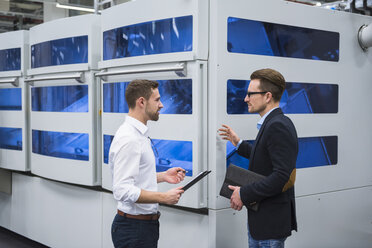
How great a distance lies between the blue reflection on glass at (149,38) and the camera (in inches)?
105

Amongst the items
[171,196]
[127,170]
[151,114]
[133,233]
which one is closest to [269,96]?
[151,114]

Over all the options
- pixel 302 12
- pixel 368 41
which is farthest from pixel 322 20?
pixel 368 41

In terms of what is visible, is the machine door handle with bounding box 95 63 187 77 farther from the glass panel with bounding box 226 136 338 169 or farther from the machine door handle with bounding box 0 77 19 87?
the machine door handle with bounding box 0 77 19 87

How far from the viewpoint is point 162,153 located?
282cm

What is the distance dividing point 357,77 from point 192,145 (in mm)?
1629

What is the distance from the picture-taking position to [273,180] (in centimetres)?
202

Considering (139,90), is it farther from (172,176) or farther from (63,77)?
(63,77)

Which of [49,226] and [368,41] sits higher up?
[368,41]

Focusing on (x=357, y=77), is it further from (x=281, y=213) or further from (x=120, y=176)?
(x=120, y=176)

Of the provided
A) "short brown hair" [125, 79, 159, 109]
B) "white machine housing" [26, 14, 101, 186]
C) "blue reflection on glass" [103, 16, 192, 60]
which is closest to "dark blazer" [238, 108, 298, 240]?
"short brown hair" [125, 79, 159, 109]

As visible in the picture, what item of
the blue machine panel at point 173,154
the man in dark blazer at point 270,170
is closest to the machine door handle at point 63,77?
the blue machine panel at point 173,154

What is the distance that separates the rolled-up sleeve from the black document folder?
60 centimetres

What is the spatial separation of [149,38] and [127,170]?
127cm

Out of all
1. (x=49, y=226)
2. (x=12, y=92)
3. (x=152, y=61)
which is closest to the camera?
(x=152, y=61)
